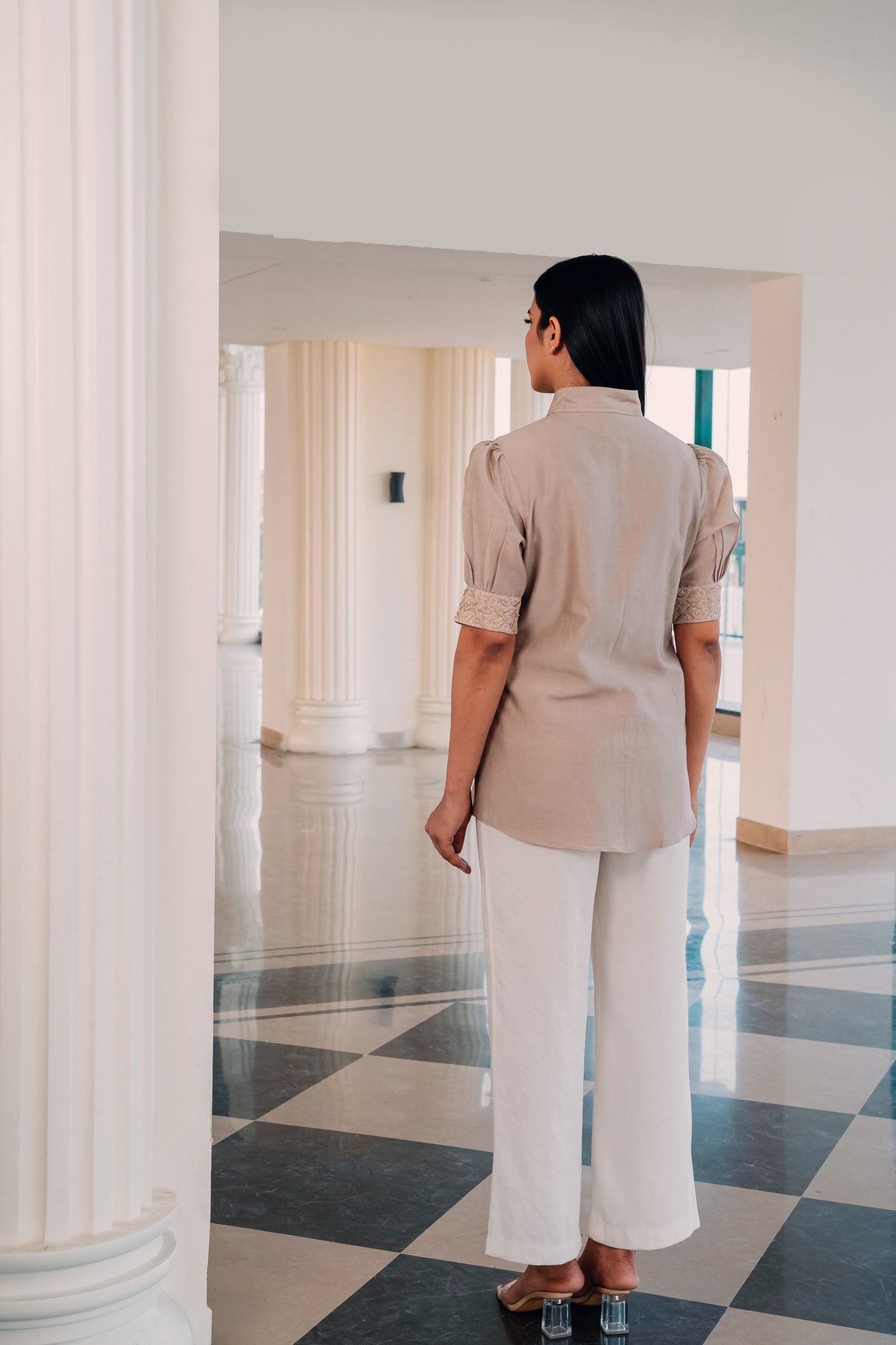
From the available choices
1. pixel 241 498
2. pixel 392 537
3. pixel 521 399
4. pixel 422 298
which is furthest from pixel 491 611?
pixel 241 498

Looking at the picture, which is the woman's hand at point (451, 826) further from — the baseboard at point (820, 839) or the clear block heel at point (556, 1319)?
the baseboard at point (820, 839)

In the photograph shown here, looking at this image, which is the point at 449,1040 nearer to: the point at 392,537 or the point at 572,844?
the point at 572,844

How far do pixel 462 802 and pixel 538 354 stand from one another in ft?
2.45

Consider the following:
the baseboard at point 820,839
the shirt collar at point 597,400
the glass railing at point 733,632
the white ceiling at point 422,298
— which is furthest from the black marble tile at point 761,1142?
the glass railing at point 733,632

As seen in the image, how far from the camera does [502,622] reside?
223 centimetres

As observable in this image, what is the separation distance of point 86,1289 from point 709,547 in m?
1.48

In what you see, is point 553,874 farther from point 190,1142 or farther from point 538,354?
point 538,354

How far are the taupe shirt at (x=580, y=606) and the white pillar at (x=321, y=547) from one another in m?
7.62

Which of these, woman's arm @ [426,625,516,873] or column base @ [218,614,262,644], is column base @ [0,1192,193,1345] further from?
column base @ [218,614,262,644]

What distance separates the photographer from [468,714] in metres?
2.28

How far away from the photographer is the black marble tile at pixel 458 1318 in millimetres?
2385

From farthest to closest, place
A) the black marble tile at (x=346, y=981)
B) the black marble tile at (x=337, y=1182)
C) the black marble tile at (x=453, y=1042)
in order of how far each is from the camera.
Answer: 1. the black marble tile at (x=346, y=981)
2. the black marble tile at (x=453, y=1042)
3. the black marble tile at (x=337, y=1182)

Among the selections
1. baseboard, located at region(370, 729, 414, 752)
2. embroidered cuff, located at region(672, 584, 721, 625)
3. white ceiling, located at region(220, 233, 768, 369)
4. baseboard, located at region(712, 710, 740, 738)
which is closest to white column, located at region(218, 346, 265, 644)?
baseboard, located at region(370, 729, 414, 752)

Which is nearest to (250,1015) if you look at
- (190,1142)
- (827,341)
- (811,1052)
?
(811,1052)
